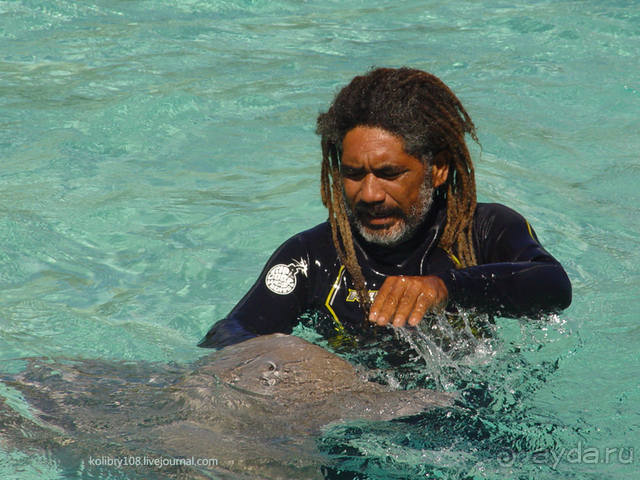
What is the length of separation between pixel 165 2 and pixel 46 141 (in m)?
3.90

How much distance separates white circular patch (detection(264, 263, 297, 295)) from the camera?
13.4ft

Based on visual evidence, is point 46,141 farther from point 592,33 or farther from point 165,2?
point 592,33

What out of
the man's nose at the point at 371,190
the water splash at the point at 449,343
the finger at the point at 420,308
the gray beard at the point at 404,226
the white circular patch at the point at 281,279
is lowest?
the water splash at the point at 449,343

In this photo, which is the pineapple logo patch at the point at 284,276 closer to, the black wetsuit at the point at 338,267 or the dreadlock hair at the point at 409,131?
the black wetsuit at the point at 338,267

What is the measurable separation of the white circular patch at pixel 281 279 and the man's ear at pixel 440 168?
773 millimetres

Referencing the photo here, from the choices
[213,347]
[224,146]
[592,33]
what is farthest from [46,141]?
[592,33]

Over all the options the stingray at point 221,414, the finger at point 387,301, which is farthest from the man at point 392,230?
the finger at point 387,301

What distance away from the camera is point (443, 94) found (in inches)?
159

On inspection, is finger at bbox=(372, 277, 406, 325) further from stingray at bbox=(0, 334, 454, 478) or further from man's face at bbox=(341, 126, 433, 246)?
man's face at bbox=(341, 126, 433, 246)

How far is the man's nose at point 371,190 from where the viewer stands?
3.81m

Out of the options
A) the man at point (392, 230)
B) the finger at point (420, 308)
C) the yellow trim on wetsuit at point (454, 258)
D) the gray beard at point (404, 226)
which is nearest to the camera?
the finger at point (420, 308)

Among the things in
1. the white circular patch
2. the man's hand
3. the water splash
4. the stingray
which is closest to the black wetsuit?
the white circular patch

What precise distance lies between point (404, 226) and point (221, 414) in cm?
115

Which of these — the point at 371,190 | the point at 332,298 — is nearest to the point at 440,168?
the point at 371,190
